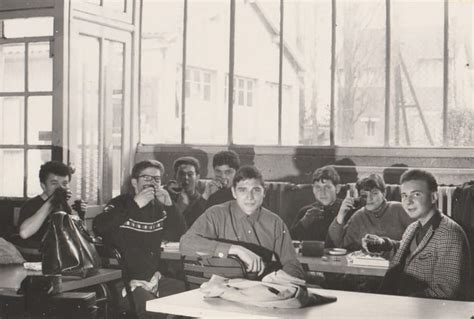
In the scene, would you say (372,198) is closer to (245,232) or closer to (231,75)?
(245,232)

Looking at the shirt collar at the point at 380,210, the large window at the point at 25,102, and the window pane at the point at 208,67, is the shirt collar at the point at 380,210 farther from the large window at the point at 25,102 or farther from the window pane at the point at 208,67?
the large window at the point at 25,102

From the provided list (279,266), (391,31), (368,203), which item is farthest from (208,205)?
(391,31)

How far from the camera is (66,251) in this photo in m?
3.05

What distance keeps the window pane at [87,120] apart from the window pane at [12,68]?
0.35 m

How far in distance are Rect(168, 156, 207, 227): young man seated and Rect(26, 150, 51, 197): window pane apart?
0.72 metres

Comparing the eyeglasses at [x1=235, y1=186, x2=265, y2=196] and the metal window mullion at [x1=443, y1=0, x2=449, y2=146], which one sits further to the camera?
the eyeglasses at [x1=235, y1=186, x2=265, y2=196]

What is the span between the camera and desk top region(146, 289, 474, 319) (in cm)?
214

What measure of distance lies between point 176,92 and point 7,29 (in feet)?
3.47

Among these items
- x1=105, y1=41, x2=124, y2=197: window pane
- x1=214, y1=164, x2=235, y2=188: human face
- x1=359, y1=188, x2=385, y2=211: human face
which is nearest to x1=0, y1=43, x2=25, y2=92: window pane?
x1=105, y1=41, x2=124, y2=197: window pane

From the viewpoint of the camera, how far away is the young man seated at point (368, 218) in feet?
10.1

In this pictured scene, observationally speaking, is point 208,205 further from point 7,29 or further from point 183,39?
point 7,29

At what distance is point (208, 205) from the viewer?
3400 mm

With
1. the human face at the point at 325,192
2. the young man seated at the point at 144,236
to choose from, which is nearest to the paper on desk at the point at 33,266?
the young man seated at the point at 144,236

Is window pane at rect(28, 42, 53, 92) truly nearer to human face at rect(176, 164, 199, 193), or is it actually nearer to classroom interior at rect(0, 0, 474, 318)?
classroom interior at rect(0, 0, 474, 318)
